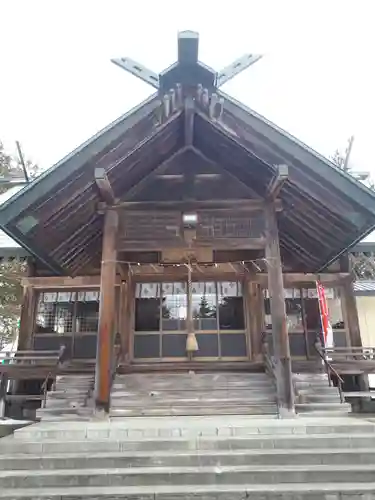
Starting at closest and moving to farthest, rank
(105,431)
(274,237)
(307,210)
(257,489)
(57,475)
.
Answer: (257,489) → (57,475) → (105,431) → (274,237) → (307,210)

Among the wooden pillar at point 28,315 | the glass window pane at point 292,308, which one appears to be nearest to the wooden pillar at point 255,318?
the glass window pane at point 292,308

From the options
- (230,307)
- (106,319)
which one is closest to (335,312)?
(230,307)

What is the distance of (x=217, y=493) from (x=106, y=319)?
12.2 ft

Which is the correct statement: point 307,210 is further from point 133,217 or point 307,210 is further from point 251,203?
point 133,217

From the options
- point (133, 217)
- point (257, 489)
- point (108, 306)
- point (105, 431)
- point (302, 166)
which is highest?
point (302, 166)

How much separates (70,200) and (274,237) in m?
3.76

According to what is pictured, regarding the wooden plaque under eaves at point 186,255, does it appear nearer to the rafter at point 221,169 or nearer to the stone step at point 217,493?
the rafter at point 221,169

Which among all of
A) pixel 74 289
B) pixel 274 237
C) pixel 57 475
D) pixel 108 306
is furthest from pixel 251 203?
pixel 74 289

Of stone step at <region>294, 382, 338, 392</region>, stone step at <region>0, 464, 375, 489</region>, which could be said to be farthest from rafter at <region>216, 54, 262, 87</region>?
stone step at <region>294, 382, 338, 392</region>

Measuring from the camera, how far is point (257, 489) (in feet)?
13.1

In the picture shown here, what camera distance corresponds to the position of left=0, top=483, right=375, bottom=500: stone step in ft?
12.9

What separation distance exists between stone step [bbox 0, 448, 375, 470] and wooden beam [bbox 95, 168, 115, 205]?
4192mm

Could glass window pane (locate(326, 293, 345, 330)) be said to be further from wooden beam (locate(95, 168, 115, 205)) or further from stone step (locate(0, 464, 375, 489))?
stone step (locate(0, 464, 375, 489))

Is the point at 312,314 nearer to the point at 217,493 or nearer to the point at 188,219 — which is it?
the point at 188,219
